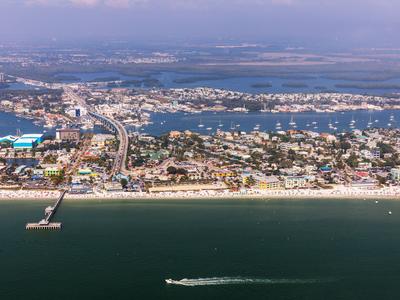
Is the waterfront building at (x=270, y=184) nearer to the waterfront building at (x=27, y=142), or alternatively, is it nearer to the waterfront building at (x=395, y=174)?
the waterfront building at (x=395, y=174)

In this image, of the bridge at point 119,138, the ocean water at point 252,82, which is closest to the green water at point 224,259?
the bridge at point 119,138

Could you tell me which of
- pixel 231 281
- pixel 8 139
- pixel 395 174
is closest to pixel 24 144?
pixel 8 139

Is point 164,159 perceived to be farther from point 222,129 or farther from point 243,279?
point 243,279

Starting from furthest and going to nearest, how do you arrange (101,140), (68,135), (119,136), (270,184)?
(119,136)
(68,135)
(101,140)
(270,184)

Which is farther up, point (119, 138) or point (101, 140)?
point (101, 140)

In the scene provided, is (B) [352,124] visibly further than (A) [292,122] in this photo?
No

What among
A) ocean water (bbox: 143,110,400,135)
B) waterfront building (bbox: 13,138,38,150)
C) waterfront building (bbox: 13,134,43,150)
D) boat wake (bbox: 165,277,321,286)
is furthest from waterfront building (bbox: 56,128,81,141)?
boat wake (bbox: 165,277,321,286)

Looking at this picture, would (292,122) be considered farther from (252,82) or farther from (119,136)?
(252,82)

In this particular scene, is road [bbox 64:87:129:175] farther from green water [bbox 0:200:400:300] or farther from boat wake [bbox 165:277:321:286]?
boat wake [bbox 165:277:321:286]

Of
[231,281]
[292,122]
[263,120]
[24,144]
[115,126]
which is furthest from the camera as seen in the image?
[263,120]
